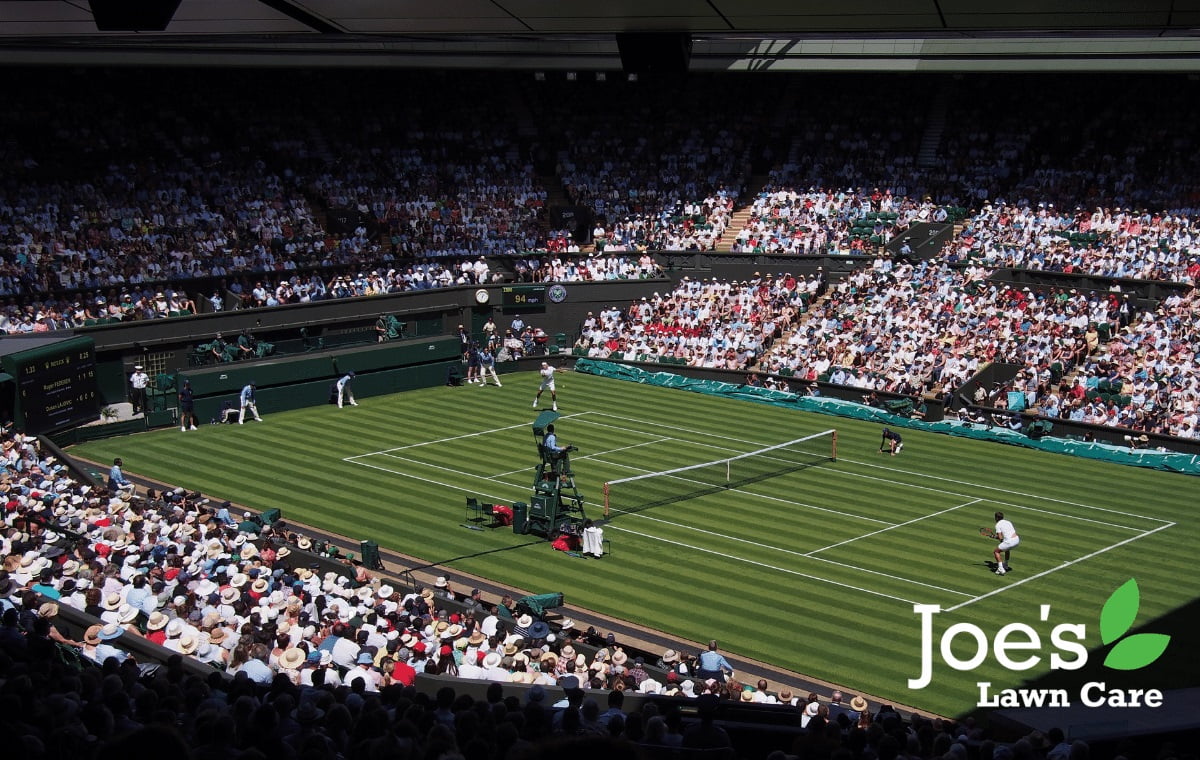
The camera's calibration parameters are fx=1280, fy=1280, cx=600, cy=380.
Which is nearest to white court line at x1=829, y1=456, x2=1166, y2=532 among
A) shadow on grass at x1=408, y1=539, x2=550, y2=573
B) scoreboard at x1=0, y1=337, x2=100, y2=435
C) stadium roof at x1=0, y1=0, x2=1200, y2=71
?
shadow on grass at x1=408, y1=539, x2=550, y2=573

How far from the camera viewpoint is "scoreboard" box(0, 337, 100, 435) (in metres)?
38.1

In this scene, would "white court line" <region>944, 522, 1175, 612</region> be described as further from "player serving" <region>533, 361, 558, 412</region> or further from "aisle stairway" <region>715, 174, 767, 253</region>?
"aisle stairway" <region>715, 174, 767, 253</region>

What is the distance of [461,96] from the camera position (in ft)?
213

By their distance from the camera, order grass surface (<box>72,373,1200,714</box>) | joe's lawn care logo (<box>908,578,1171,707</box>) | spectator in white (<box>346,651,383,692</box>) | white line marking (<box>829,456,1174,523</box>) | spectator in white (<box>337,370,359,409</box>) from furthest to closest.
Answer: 1. spectator in white (<box>337,370,359,409</box>)
2. white line marking (<box>829,456,1174,523</box>)
3. grass surface (<box>72,373,1200,714</box>)
4. joe's lawn care logo (<box>908,578,1171,707</box>)
5. spectator in white (<box>346,651,383,692</box>)

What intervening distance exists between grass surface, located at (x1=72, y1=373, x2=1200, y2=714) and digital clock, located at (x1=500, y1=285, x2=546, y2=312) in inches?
327

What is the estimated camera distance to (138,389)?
43.1 m

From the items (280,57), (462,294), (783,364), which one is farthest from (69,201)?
(783,364)

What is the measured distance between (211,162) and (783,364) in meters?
25.9

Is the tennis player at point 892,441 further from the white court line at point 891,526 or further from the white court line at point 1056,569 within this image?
the white court line at point 1056,569

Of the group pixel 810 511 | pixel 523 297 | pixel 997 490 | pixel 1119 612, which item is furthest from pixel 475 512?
pixel 523 297

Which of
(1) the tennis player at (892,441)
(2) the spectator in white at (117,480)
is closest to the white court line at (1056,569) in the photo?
(1) the tennis player at (892,441)

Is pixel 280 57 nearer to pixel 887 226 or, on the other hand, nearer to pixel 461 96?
pixel 461 96

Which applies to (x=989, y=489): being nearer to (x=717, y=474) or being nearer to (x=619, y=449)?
(x=717, y=474)

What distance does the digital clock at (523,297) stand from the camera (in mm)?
53656
